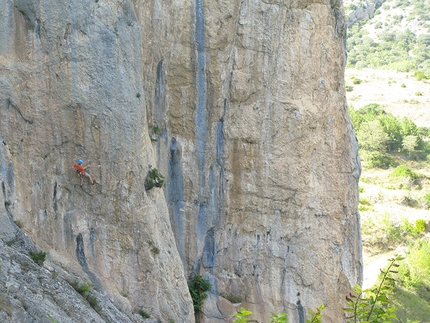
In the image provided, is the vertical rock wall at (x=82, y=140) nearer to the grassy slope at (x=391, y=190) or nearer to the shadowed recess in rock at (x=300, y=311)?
the shadowed recess in rock at (x=300, y=311)

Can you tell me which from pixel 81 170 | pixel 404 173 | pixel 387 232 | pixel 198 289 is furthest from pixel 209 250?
pixel 404 173

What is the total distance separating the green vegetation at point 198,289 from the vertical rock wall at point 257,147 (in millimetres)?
326

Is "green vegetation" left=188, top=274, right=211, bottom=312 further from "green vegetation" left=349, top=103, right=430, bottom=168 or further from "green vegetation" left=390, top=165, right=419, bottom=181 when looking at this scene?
"green vegetation" left=349, top=103, right=430, bottom=168

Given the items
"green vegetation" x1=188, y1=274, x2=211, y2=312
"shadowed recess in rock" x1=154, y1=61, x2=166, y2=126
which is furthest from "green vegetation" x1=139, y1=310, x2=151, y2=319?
"shadowed recess in rock" x1=154, y1=61, x2=166, y2=126

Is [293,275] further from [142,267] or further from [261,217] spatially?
[142,267]

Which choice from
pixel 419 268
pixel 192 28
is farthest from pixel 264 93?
pixel 419 268

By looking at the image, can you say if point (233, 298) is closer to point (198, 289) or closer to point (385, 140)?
point (198, 289)

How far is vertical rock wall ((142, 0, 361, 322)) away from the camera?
50.8ft

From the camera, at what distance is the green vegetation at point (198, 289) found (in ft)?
55.1

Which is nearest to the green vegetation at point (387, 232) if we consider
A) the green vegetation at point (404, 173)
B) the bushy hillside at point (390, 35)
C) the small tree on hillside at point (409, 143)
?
the green vegetation at point (404, 173)

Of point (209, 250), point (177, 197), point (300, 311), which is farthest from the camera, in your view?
point (300, 311)

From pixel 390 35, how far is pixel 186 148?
82.7 meters

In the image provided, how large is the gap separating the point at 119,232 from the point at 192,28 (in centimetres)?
624

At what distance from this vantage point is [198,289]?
55.8 feet
